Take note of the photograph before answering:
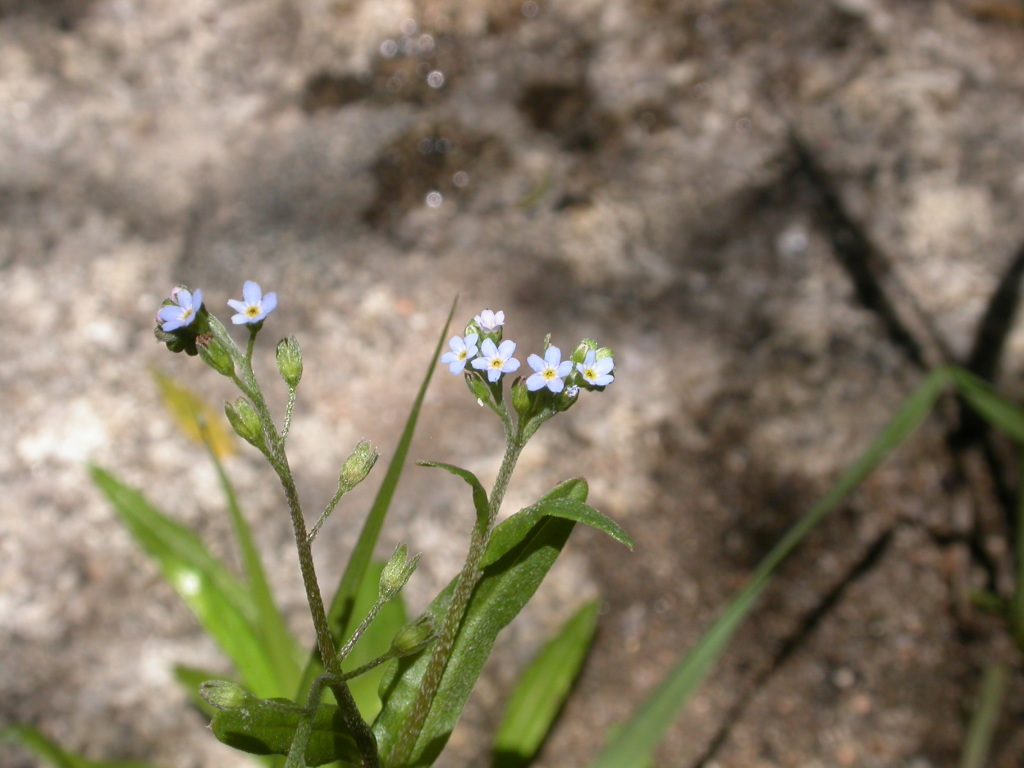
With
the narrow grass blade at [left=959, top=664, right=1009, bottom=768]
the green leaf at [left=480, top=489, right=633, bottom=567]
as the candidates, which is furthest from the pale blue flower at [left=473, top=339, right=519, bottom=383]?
the narrow grass blade at [left=959, top=664, right=1009, bottom=768]

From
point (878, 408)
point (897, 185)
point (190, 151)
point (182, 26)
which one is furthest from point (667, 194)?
point (182, 26)

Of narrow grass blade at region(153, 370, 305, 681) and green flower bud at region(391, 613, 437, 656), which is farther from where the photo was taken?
narrow grass blade at region(153, 370, 305, 681)

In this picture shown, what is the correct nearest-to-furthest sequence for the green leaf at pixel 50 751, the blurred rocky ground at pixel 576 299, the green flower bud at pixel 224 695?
the green flower bud at pixel 224 695 < the green leaf at pixel 50 751 < the blurred rocky ground at pixel 576 299

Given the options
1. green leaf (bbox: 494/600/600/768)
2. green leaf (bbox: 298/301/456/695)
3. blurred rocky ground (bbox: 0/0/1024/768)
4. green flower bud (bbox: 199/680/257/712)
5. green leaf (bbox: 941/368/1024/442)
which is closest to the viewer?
green flower bud (bbox: 199/680/257/712)

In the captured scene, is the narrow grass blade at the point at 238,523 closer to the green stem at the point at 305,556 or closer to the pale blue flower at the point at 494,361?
the green stem at the point at 305,556

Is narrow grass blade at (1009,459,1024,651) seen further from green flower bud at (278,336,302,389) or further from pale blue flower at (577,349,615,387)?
green flower bud at (278,336,302,389)

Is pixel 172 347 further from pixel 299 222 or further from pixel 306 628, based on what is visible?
pixel 299 222

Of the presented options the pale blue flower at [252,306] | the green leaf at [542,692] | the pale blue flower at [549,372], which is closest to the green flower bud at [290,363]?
the pale blue flower at [252,306]
